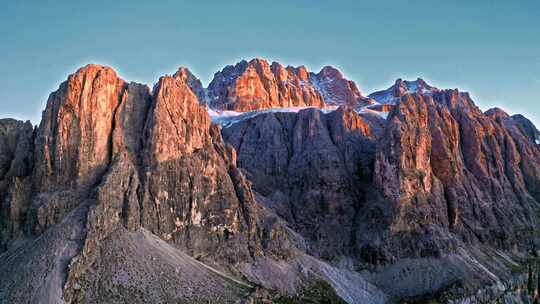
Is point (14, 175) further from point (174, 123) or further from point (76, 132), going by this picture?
point (174, 123)

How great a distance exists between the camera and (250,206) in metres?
125

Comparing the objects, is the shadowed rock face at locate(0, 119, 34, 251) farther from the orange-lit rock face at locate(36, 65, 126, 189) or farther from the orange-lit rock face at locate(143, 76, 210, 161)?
the orange-lit rock face at locate(143, 76, 210, 161)

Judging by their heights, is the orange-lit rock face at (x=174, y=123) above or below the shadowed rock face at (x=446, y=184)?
above

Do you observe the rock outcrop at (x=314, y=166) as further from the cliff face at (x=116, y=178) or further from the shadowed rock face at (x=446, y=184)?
the cliff face at (x=116, y=178)

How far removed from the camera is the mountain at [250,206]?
3674 inches

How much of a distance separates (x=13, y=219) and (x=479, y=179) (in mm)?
149321

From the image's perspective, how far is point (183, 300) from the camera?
294ft

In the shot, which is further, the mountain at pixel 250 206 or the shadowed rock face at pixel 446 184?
the shadowed rock face at pixel 446 184

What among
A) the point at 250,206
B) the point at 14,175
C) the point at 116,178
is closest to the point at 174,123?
the point at 116,178

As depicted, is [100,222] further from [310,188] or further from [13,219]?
[310,188]

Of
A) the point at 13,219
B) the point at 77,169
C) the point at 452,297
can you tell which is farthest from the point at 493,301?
the point at 13,219

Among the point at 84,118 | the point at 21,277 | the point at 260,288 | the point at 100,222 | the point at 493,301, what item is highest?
the point at 84,118

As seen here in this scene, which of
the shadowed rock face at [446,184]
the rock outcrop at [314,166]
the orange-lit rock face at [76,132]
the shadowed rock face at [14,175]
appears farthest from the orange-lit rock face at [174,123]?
the shadowed rock face at [446,184]

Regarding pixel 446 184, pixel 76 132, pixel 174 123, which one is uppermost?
pixel 174 123
